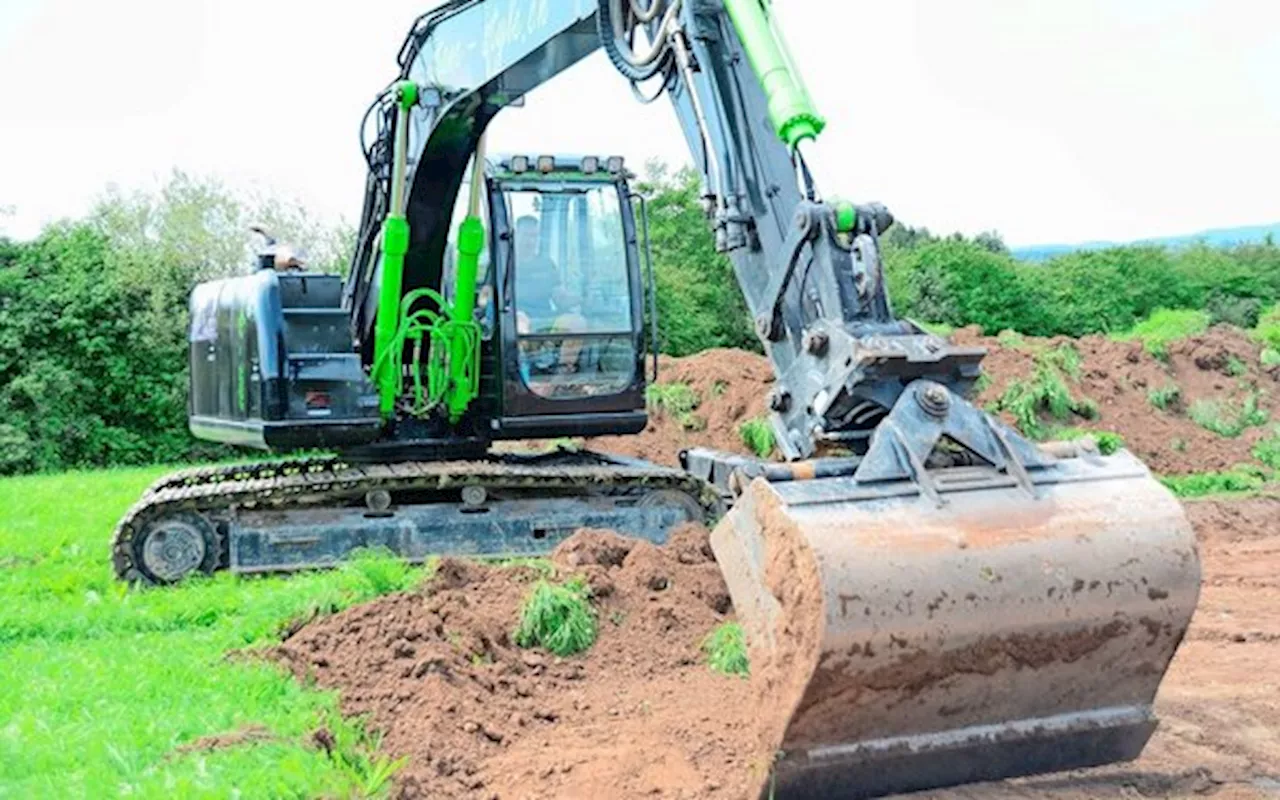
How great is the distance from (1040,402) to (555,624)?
11.4 m

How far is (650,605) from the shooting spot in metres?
6.17

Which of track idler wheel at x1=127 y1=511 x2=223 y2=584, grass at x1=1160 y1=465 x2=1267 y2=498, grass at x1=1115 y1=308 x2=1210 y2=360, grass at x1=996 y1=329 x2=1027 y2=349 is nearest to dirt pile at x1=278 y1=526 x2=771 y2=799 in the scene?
track idler wheel at x1=127 y1=511 x2=223 y2=584

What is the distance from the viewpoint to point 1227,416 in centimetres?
1686

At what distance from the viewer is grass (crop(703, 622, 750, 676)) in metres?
5.51

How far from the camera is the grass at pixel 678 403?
14922mm

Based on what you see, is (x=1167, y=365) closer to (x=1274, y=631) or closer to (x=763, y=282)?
(x=1274, y=631)

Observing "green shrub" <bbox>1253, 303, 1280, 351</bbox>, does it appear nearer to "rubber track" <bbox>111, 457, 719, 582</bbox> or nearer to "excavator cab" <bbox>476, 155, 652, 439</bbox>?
"excavator cab" <bbox>476, 155, 652, 439</bbox>

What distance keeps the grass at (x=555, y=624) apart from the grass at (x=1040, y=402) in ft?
34.8

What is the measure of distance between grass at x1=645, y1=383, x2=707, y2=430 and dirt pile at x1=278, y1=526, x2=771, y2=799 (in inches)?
314

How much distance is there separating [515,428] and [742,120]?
4.05 m

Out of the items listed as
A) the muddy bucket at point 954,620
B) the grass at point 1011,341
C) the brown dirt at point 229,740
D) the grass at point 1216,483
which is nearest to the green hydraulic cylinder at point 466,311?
Result: the brown dirt at point 229,740

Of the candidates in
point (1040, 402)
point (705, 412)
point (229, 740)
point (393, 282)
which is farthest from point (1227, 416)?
point (229, 740)

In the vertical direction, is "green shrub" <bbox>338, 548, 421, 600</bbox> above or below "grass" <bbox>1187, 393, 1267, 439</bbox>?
below

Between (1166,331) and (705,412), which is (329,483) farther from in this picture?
(1166,331)
